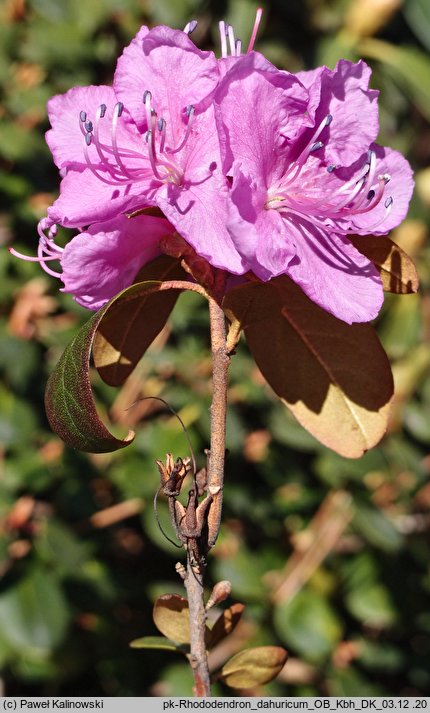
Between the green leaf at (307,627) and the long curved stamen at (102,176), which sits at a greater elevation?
the long curved stamen at (102,176)

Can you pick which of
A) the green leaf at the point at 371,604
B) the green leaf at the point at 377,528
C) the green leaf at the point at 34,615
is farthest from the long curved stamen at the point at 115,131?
the green leaf at the point at 371,604

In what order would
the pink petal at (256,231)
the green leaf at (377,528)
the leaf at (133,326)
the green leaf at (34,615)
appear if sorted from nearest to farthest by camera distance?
1. the pink petal at (256,231)
2. the leaf at (133,326)
3. the green leaf at (34,615)
4. the green leaf at (377,528)

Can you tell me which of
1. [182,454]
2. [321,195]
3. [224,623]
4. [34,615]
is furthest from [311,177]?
[34,615]

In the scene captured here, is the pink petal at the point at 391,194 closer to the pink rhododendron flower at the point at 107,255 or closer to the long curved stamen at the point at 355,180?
the long curved stamen at the point at 355,180

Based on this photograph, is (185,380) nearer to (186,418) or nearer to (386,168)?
(186,418)

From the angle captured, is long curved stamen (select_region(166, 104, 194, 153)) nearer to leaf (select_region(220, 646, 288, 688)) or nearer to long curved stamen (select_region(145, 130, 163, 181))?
long curved stamen (select_region(145, 130, 163, 181))

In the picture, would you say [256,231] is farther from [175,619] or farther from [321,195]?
[175,619]
